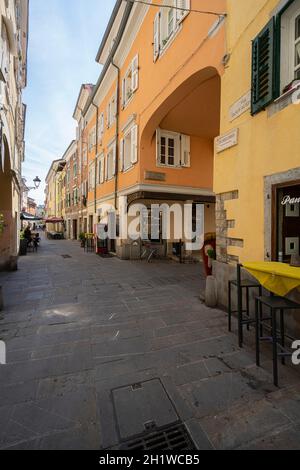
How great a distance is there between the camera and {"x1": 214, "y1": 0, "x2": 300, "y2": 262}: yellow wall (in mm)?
3371

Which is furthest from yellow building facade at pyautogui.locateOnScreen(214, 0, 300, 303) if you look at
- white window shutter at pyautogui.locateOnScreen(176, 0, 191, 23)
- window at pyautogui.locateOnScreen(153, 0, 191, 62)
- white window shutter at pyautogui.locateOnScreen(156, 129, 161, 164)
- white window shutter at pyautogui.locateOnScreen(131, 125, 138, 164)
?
white window shutter at pyautogui.locateOnScreen(131, 125, 138, 164)

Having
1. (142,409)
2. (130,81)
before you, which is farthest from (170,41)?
(142,409)

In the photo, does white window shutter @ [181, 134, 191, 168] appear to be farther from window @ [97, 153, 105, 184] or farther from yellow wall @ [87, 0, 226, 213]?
window @ [97, 153, 105, 184]

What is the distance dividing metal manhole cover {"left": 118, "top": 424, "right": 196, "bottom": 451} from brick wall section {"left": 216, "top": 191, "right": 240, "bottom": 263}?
10.1ft

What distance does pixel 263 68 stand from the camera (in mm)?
3693

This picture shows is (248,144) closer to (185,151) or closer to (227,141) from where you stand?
(227,141)

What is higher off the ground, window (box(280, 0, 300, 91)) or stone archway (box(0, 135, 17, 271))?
window (box(280, 0, 300, 91))

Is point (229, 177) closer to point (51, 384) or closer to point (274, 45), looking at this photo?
point (274, 45)

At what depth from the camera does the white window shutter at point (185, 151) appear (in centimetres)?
1092

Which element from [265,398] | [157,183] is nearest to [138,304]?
[265,398]

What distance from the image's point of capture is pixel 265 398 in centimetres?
223

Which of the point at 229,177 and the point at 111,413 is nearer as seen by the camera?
the point at 111,413

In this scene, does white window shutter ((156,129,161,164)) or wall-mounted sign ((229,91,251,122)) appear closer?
wall-mounted sign ((229,91,251,122))
